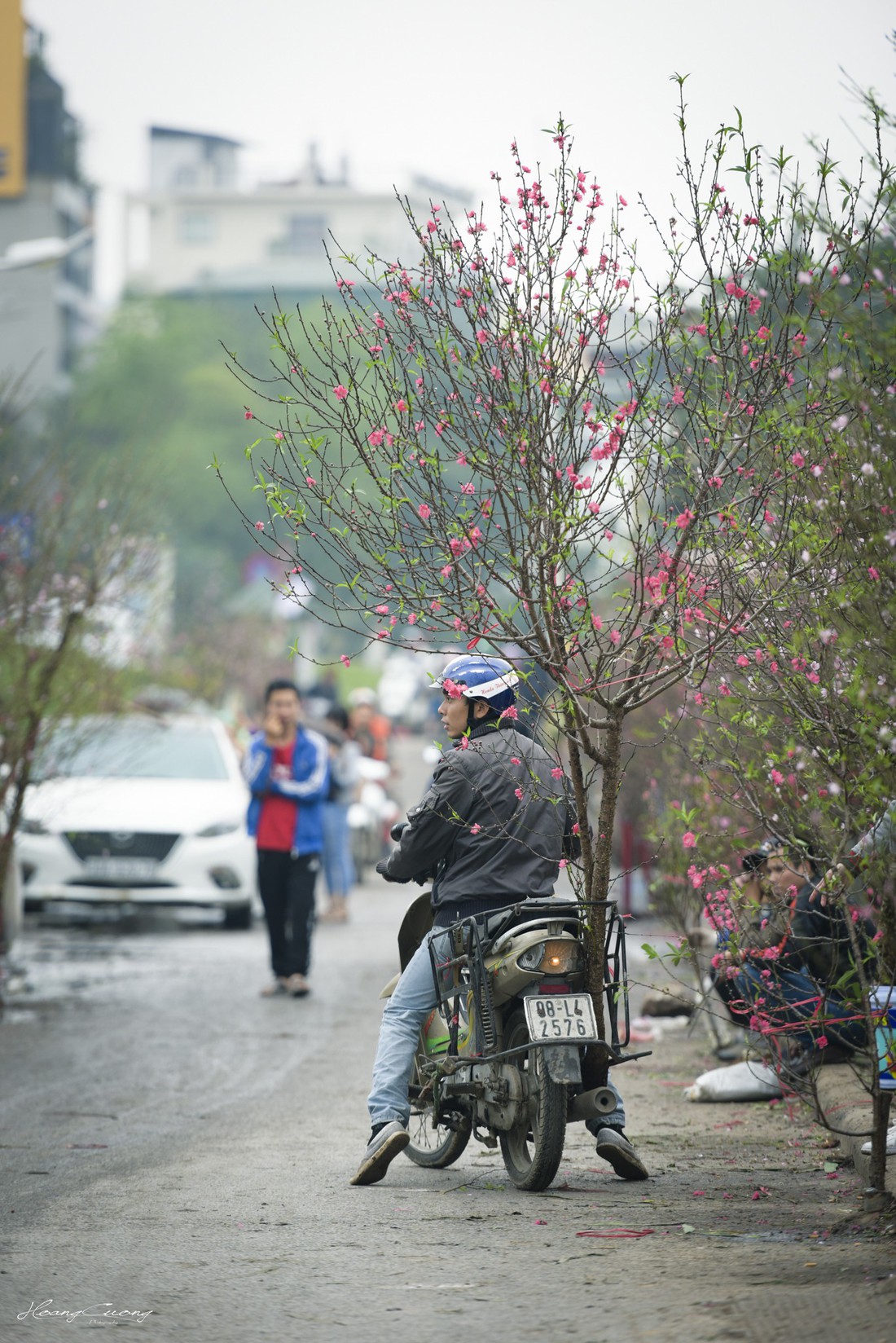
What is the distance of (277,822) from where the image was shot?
13.1 metres

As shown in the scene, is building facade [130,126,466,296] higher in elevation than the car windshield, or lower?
higher

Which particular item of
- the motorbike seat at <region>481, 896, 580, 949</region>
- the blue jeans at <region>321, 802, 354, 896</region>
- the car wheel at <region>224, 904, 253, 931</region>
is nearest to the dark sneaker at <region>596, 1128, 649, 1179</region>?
the motorbike seat at <region>481, 896, 580, 949</region>

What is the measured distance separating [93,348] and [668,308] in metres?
91.0

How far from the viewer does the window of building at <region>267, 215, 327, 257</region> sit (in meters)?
145

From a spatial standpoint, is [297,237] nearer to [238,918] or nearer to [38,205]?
[38,205]

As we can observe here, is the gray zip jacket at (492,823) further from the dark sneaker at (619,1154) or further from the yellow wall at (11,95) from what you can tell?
the yellow wall at (11,95)

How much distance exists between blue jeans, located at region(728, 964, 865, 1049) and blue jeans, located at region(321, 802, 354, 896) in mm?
11173

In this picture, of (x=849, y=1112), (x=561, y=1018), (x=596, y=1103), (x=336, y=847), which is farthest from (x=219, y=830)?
(x=561, y=1018)

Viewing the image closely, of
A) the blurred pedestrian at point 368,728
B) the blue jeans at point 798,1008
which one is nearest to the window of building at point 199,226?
the blurred pedestrian at point 368,728

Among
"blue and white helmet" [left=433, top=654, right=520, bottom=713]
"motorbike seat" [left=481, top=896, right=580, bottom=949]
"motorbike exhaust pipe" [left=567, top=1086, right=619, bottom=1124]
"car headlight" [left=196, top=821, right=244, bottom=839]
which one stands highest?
"blue and white helmet" [left=433, top=654, right=520, bottom=713]

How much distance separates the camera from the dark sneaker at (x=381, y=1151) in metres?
6.96

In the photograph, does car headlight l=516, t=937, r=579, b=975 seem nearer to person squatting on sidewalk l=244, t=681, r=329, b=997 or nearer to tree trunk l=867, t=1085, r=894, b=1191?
tree trunk l=867, t=1085, r=894, b=1191

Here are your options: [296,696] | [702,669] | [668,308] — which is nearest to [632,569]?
[702,669]

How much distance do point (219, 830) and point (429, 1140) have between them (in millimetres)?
9856
